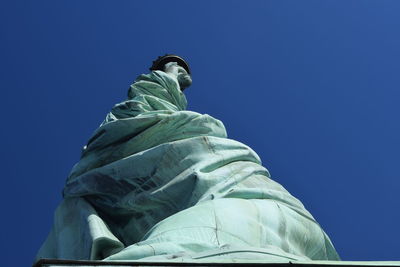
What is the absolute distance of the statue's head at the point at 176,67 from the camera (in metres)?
13.5

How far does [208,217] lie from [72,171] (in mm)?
3208

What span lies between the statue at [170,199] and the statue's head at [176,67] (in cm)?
251

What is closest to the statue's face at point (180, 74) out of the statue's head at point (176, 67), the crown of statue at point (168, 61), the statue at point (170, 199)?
the statue's head at point (176, 67)

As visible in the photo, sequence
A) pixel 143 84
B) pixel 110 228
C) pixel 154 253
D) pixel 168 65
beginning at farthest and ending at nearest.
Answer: pixel 168 65, pixel 143 84, pixel 110 228, pixel 154 253

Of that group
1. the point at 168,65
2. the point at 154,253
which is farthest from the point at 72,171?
the point at 168,65

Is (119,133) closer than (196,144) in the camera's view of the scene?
No

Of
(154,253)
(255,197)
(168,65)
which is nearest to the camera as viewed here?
(154,253)

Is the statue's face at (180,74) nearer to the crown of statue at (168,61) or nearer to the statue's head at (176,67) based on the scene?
the statue's head at (176,67)

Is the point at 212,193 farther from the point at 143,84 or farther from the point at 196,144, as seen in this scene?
the point at 143,84

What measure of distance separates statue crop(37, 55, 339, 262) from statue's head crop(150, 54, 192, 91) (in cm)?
251

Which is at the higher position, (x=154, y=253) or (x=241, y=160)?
(x=241, y=160)

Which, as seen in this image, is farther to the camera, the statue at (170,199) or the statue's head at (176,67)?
the statue's head at (176,67)

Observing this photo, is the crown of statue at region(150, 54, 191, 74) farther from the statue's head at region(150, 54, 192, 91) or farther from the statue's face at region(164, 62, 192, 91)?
the statue's face at region(164, 62, 192, 91)

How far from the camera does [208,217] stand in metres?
6.31
